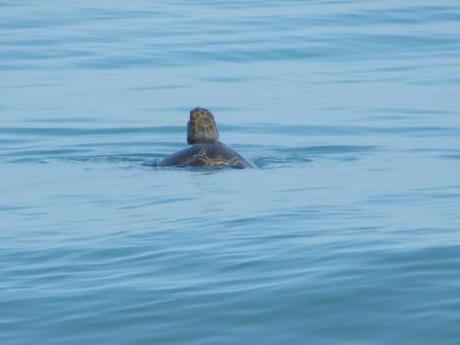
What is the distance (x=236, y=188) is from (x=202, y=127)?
244cm

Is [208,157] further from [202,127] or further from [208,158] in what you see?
[202,127]

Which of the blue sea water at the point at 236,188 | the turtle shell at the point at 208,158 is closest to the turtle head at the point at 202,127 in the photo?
the blue sea water at the point at 236,188

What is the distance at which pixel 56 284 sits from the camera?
10867 mm

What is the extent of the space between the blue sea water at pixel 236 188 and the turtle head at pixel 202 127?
575 millimetres

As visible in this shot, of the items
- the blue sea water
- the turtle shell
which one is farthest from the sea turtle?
the blue sea water

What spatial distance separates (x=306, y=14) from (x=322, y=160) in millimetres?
17015

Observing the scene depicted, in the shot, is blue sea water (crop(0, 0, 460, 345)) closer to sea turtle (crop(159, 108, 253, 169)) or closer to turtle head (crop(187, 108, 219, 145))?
sea turtle (crop(159, 108, 253, 169))

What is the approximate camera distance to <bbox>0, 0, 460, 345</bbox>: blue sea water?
32.1 feet

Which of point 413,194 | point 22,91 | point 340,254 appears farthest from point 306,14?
point 340,254

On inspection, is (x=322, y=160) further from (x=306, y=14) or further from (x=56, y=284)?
(x=306, y=14)

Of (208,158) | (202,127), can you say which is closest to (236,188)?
(208,158)

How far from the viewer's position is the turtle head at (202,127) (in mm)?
17141

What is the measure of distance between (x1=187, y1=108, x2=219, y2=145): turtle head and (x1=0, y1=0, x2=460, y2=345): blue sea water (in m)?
0.57

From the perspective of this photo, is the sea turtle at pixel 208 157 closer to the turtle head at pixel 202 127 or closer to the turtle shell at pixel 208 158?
the turtle shell at pixel 208 158
